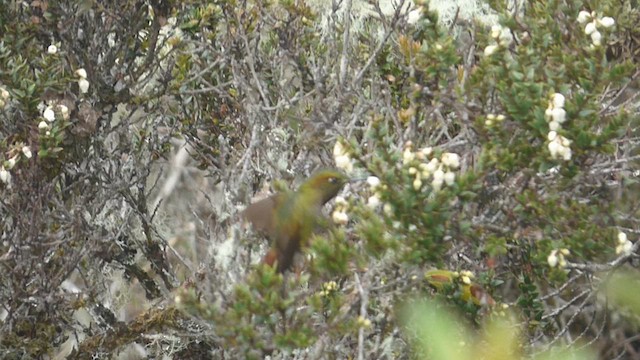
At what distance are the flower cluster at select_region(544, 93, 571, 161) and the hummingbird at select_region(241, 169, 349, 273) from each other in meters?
0.61

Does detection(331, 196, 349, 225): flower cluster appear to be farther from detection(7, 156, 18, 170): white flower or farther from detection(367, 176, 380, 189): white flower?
detection(7, 156, 18, 170): white flower

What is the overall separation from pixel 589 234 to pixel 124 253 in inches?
94.2

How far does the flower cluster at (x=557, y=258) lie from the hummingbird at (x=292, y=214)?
630 millimetres

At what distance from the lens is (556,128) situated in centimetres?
252

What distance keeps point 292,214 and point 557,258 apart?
72 cm

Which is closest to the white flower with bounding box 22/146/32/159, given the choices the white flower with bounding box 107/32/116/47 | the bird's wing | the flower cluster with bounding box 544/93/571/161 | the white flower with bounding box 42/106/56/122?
the white flower with bounding box 42/106/56/122

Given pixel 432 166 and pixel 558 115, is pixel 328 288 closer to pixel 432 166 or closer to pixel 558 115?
pixel 432 166

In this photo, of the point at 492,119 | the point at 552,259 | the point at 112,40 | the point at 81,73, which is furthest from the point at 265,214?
the point at 112,40

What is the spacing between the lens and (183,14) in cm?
409

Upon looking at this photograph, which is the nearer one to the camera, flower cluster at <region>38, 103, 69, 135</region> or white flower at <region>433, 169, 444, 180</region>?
white flower at <region>433, 169, 444, 180</region>

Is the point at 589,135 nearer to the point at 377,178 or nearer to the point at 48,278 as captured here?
the point at 377,178

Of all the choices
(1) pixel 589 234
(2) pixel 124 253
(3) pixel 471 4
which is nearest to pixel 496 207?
(1) pixel 589 234

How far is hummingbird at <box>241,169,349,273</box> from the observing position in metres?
2.74

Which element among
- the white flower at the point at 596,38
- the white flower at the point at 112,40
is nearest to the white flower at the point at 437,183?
the white flower at the point at 596,38
